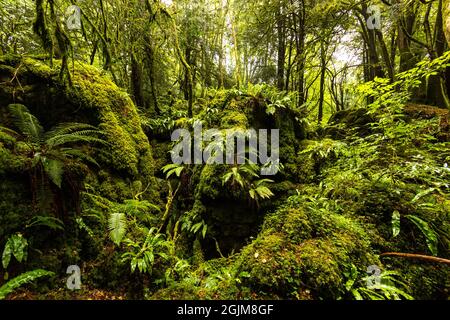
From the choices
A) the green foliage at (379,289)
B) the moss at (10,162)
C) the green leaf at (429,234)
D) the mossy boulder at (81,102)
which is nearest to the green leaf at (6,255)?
the moss at (10,162)

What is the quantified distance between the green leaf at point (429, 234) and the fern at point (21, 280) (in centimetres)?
476

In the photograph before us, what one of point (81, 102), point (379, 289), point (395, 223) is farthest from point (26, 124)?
point (395, 223)

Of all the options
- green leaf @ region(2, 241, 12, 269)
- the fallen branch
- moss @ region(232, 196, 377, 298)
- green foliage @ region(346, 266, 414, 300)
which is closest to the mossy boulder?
green leaf @ region(2, 241, 12, 269)

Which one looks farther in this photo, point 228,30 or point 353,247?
point 228,30

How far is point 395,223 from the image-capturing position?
3197 mm

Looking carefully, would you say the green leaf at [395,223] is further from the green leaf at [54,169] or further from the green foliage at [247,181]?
the green leaf at [54,169]

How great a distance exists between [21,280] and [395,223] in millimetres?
Answer: 4718

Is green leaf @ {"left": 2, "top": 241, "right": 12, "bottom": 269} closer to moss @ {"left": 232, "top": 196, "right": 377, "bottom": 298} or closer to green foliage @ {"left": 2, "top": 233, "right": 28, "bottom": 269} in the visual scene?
green foliage @ {"left": 2, "top": 233, "right": 28, "bottom": 269}

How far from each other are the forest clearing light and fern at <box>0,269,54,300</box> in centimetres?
320
